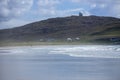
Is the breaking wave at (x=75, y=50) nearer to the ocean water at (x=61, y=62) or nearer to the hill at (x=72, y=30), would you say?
the ocean water at (x=61, y=62)

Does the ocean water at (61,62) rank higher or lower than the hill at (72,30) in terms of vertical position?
lower

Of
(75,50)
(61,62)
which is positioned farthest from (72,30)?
(61,62)

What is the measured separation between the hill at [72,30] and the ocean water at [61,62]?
0.47 ft

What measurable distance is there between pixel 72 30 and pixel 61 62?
52cm

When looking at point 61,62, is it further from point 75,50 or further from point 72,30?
point 72,30

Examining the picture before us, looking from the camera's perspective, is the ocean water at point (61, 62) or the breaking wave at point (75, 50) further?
the breaking wave at point (75, 50)

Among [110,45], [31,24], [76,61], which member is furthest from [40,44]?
[110,45]

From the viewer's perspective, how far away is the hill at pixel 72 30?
4.82 meters

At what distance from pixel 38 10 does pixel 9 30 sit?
57 centimetres

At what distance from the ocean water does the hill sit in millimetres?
143

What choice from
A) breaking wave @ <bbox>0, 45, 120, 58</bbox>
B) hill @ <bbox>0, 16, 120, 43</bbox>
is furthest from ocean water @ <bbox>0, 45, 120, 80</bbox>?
hill @ <bbox>0, 16, 120, 43</bbox>

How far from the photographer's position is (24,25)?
4.92m

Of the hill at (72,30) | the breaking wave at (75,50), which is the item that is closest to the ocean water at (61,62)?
the breaking wave at (75,50)

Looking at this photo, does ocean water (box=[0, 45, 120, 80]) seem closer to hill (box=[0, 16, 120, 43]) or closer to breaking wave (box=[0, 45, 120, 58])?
breaking wave (box=[0, 45, 120, 58])
